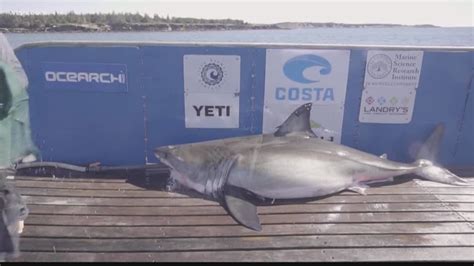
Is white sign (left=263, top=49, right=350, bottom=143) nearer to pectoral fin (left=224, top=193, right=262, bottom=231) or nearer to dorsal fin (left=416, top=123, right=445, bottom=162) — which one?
dorsal fin (left=416, top=123, right=445, bottom=162)

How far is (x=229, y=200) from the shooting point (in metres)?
4.33

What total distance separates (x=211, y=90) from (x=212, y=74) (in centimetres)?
22

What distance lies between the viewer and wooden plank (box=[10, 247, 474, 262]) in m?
3.47

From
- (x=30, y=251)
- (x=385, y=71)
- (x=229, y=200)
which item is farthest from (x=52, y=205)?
(x=385, y=71)

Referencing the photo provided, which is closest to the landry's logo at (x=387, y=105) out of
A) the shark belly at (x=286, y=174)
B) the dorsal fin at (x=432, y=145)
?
the dorsal fin at (x=432, y=145)

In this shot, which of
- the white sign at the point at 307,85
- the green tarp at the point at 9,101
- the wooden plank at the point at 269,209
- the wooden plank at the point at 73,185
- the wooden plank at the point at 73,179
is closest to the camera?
the green tarp at the point at 9,101

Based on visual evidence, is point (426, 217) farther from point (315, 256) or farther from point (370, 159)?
point (315, 256)

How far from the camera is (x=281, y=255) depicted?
357 centimetres

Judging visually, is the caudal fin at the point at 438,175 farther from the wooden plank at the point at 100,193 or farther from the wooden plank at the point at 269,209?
the wooden plank at the point at 100,193

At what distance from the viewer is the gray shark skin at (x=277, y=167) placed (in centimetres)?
455

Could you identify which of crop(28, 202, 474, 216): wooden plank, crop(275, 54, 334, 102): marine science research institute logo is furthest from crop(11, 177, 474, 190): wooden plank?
crop(275, 54, 334, 102): marine science research institute logo

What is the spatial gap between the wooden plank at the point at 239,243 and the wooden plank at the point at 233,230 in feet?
0.25

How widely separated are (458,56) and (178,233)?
4.39 metres

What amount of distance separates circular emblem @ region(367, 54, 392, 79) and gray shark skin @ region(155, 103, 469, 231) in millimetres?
Answer: 1162
